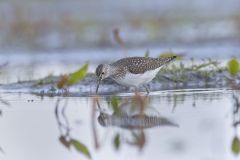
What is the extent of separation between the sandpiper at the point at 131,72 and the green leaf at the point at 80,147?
2588 mm

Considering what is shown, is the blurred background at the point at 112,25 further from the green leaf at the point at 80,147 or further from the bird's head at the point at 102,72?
the green leaf at the point at 80,147

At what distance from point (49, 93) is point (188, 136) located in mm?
3909

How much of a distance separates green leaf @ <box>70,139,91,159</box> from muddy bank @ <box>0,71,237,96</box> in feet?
11.2

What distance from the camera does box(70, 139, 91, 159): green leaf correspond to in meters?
8.01

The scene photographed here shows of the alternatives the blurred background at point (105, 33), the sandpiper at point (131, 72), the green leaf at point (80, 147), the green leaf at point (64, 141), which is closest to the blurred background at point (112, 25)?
the blurred background at point (105, 33)

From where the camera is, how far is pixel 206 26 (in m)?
20.1

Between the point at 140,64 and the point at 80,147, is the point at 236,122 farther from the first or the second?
→ the point at 140,64

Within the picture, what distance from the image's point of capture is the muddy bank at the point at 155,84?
480 inches

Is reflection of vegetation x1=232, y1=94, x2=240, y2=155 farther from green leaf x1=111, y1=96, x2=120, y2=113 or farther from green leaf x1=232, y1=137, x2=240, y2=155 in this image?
green leaf x1=111, y1=96, x2=120, y2=113

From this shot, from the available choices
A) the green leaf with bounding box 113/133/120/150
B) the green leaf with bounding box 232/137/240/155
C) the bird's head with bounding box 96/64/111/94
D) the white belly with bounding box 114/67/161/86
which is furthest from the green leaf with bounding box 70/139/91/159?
the white belly with bounding box 114/67/161/86

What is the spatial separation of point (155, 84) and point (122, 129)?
3.49 metres

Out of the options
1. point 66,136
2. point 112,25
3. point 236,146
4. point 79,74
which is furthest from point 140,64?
point 112,25

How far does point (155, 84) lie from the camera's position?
12.4 m

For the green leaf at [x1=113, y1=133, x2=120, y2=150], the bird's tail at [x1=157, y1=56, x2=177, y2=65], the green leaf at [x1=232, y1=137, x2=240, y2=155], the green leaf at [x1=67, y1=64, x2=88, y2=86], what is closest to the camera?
the green leaf at [x1=232, y1=137, x2=240, y2=155]
